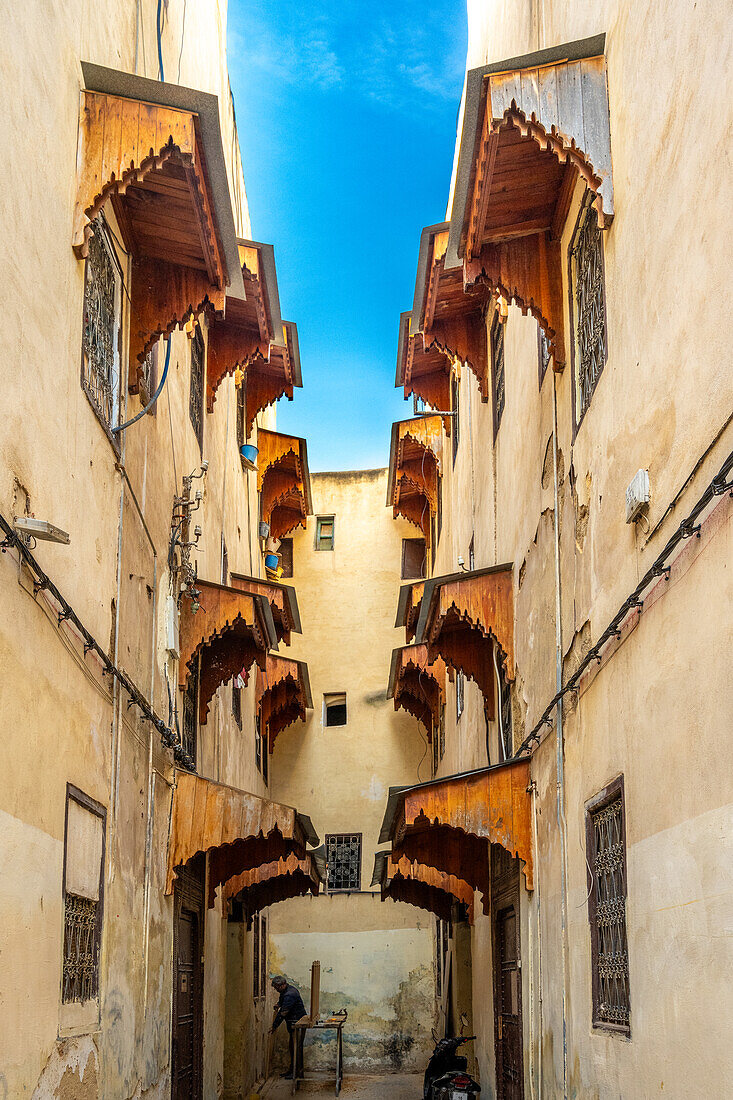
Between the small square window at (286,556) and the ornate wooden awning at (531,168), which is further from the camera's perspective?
the small square window at (286,556)

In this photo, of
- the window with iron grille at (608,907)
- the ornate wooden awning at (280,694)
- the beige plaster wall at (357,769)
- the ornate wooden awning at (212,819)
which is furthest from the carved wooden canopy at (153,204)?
the beige plaster wall at (357,769)

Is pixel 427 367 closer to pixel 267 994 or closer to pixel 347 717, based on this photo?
pixel 347 717

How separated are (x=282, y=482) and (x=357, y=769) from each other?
6.10 meters

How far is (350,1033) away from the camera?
70.3ft

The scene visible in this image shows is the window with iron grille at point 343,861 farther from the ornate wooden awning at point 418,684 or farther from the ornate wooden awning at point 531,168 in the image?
the ornate wooden awning at point 531,168

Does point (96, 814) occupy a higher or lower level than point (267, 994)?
higher

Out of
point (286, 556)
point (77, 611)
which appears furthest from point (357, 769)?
point (77, 611)

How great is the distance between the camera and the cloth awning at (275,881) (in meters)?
14.2

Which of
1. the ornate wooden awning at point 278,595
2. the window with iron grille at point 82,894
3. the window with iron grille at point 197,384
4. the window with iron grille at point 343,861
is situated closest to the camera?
the window with iron grille at point 82,894

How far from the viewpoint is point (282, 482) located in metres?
22.4

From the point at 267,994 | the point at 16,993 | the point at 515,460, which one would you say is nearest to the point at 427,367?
the point at 515,460

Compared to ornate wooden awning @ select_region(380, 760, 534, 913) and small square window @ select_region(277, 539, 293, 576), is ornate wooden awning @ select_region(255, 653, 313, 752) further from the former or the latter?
ornate wooden awning @ select_region(380, 760, 534, 913)

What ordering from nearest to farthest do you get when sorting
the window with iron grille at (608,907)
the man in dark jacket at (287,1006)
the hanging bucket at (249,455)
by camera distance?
the window with iron grille at (608,907) < the hanging bucket at (249,455) < the man in dark jacket at (287,1006)

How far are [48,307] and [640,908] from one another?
4.29 m
